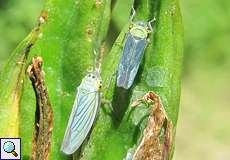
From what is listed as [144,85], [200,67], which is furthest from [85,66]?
[200,67]

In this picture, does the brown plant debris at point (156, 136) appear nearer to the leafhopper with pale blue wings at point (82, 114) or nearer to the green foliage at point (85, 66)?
the green foliage at point (85, 66)

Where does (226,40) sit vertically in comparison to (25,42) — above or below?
above

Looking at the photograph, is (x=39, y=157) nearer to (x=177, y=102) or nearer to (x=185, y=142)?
(x=177, y=102)

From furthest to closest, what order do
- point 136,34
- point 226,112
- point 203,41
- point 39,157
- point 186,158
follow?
point 203,41, point 226,112, point 186,158, point 136,34, point 39,157

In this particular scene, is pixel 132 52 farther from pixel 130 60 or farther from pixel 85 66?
pixel 85 66

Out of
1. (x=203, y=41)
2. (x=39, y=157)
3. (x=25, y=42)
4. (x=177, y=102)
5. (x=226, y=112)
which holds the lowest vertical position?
(x=39, y=157)

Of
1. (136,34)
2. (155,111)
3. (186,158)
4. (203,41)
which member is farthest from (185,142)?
(155,111)

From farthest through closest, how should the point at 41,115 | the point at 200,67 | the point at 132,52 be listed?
the point at 200,67, the point at 132,52, the point at 41,115

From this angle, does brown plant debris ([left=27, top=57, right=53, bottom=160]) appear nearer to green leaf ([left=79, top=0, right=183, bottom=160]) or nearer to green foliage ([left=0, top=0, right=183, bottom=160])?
green foliage ([left=0, top=0, right=183, bottom=160])
